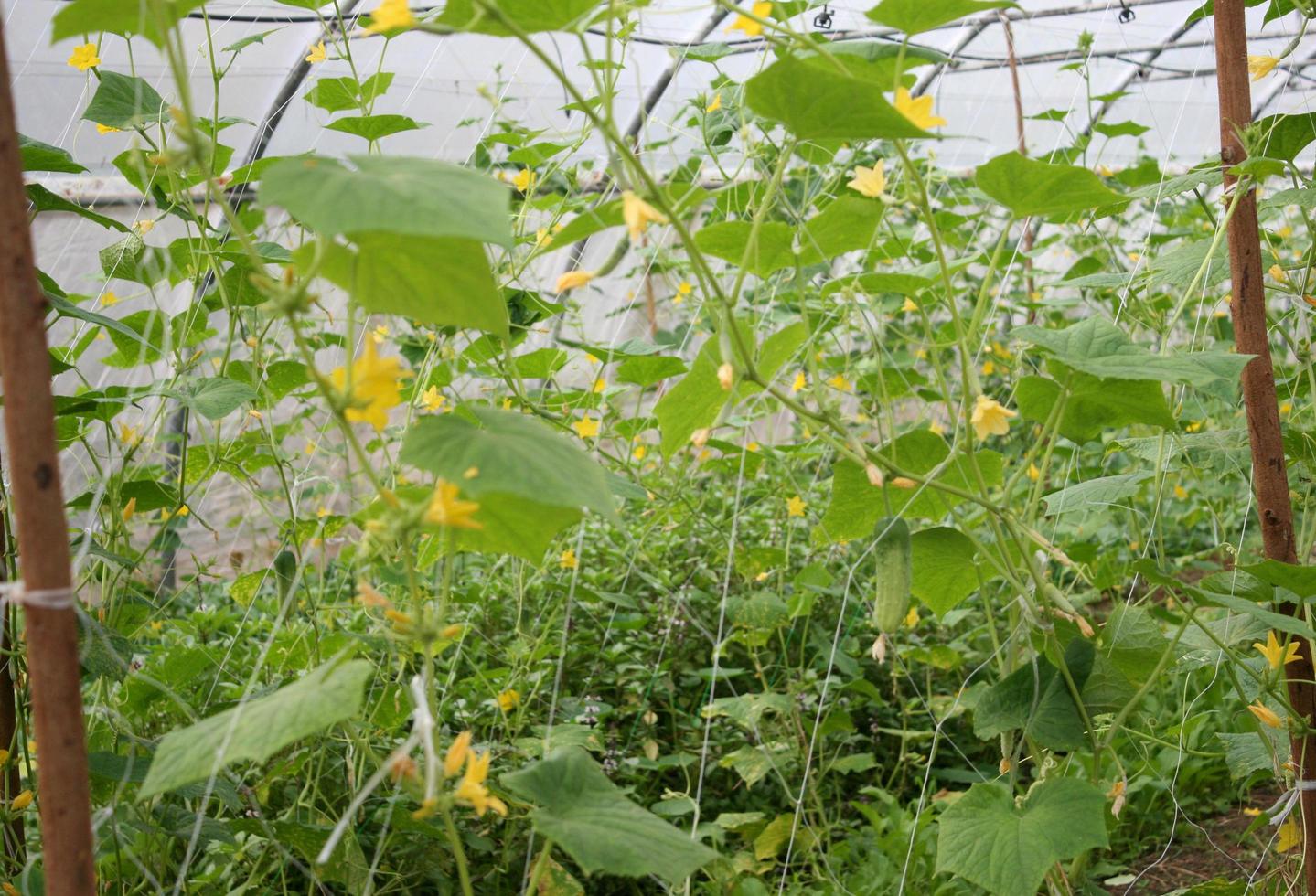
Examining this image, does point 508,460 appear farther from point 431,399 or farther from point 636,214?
point 431,399

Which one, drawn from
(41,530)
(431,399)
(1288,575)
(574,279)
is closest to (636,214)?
(574,279)

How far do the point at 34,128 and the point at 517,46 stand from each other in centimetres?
139

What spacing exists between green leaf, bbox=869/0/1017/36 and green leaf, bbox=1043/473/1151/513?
0.55m

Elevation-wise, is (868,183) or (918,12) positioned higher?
(918,12)

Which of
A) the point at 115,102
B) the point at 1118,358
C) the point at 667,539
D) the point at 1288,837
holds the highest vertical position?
the point at 115,102

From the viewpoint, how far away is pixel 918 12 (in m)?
0.84

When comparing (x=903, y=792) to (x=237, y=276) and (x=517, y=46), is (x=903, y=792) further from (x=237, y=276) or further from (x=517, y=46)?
(x=517, y=46)

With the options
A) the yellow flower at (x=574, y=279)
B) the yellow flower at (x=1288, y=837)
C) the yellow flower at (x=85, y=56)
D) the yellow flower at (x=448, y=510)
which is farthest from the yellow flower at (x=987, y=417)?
the yellow flower at (x=85, y=56)

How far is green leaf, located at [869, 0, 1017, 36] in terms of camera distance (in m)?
0.82

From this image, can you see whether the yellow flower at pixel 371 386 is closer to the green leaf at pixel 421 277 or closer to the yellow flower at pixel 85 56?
the green leaf at pixel 421 277

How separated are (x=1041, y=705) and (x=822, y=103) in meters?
0.56

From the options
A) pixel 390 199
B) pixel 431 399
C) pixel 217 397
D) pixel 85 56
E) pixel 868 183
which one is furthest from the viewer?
pixel 431 399

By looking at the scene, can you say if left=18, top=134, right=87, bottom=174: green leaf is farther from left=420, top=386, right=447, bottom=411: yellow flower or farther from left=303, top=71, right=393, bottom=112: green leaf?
left=420, top=386, right=447, bottom=411: yellow flower

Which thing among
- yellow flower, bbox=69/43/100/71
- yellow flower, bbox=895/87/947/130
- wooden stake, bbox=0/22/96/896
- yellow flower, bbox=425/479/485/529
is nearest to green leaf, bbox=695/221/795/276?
yellow flower, bbox=895/87/947/130
